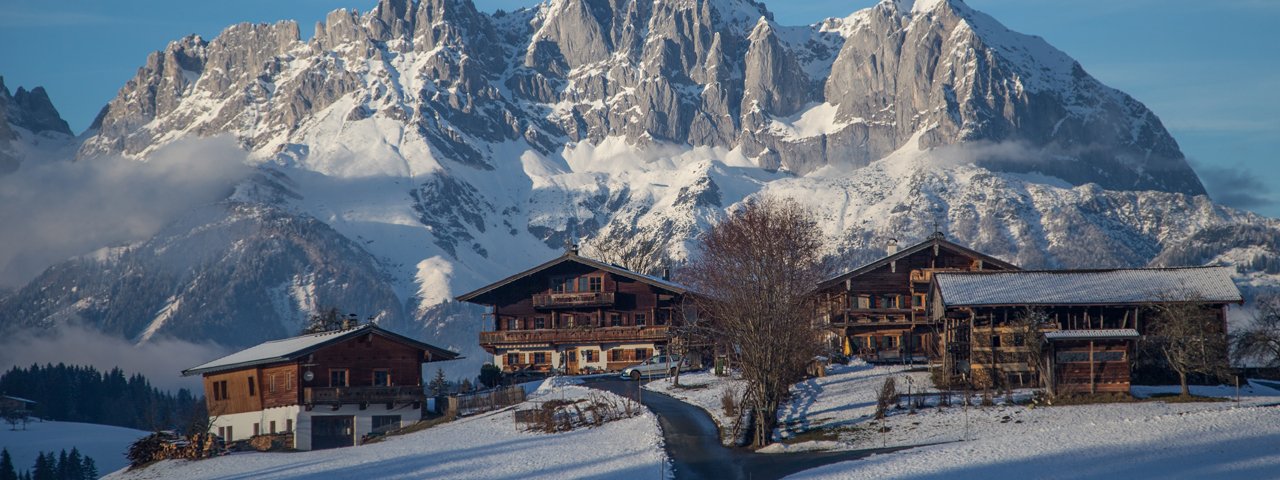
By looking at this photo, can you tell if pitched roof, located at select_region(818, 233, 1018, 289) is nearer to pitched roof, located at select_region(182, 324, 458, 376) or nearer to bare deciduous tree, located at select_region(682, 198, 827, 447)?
bare deciduous tree, located at select_region(682, 198, 827, 447)

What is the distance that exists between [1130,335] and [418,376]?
3652cm

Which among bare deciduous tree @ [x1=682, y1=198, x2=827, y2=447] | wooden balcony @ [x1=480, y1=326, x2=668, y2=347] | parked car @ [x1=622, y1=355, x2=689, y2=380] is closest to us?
bare deciduous tree @ [x1=682, y1=198, x2=827, y2=447]

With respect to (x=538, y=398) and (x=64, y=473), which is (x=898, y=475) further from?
(x=64, y=473)

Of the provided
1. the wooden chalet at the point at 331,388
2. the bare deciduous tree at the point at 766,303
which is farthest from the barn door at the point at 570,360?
the wooden chalet at the point at 331,388

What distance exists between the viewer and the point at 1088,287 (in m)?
76.8

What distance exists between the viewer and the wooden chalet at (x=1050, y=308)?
72625 mm

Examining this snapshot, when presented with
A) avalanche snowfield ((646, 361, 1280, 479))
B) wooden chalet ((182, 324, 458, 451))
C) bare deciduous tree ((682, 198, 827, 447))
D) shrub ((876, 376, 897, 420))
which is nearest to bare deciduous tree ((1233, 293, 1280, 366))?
avalanche snowfield ((646, 361, 1280, 479))

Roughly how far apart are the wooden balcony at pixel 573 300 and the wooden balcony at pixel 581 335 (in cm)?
251

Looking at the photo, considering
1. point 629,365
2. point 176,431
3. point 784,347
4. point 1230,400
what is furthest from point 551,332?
point 1230,400

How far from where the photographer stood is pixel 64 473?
13275 cm

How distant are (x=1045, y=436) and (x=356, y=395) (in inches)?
1452

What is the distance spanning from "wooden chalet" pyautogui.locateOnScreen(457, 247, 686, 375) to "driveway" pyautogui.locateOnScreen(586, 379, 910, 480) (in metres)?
39.0

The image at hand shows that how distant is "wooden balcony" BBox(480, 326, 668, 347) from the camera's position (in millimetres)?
108812

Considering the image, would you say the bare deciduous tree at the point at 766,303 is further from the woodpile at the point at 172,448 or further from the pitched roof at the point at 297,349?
the woodpile at the point at 172,448
